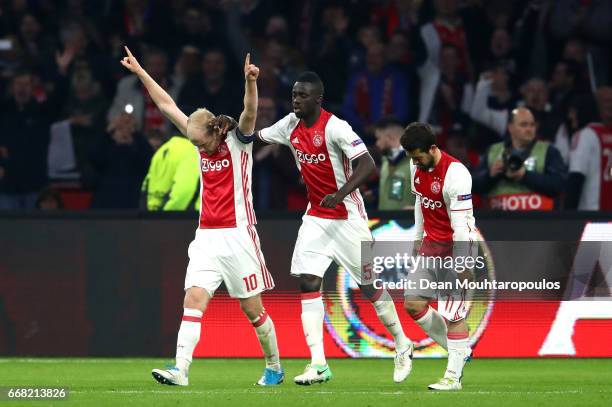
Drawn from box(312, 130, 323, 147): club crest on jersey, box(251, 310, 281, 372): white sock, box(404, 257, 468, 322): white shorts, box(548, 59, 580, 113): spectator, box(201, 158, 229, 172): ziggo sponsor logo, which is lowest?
box(251, 310, 281, 372): white sock

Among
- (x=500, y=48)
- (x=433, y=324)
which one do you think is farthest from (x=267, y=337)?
(x=500, y=48)

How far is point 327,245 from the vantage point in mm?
11195

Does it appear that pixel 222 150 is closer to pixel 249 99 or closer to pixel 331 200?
pixel 249 99

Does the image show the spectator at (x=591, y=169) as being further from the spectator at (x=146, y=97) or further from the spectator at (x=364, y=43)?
the spectator at (x=146, y=97)

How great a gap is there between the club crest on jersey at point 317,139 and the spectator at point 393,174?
294 centimetres

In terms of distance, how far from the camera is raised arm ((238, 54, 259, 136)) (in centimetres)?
1043

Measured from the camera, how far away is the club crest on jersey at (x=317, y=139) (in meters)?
→ 11.0

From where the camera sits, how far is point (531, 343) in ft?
43.7

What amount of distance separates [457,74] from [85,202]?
4353mm

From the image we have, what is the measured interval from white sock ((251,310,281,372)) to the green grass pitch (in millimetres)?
239

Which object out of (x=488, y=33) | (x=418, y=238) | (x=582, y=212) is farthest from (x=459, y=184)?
(x=488, y=33)

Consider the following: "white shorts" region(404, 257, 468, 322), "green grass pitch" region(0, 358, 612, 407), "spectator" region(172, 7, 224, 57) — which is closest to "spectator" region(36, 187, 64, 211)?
"green grass pitch" region(0, 358, 612, 407)

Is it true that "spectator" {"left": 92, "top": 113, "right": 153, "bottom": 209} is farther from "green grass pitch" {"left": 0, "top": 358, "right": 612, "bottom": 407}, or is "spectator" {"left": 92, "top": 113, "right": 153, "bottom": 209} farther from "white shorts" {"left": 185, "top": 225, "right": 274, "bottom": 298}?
"white shorts" {"left": 185, "top": 225, "right": 274, "bottom": 298}

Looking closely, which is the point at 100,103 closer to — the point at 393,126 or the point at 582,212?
the point at 393,126
